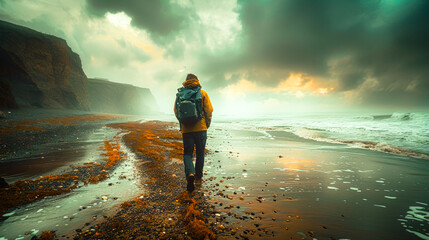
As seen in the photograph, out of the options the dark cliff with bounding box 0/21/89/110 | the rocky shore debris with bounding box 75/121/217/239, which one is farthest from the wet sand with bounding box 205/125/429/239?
the dark cliff with bounding box 0/21/89/110

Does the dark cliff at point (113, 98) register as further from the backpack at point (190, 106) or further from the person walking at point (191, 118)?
the backpack at point (190, 106)

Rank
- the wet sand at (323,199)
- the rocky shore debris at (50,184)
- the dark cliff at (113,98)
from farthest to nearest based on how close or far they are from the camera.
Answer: the dark cliff at (113,98)
the rocky shore debris at (50,184)
the wet sand at (323,199)

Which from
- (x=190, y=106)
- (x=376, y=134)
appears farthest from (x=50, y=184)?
(x=376, y=134)

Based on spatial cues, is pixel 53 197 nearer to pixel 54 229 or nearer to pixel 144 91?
pixel 54 229

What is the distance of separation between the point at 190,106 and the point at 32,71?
226 feet

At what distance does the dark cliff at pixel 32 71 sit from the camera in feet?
137

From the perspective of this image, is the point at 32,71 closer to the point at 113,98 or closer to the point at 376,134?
the point at 376,134

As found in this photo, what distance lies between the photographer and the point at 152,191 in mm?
4789

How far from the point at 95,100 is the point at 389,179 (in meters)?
135

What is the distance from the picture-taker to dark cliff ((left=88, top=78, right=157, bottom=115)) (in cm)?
11051

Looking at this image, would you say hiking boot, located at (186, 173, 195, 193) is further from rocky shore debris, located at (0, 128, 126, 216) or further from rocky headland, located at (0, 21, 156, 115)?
rocky headland, located at (0, 21, 156, 115)

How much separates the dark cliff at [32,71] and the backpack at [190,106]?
4729 cm

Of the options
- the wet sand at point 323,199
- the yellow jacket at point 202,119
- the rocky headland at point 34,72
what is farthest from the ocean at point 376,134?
the rocky headland at point 34,72

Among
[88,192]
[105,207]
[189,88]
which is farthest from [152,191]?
[189,88]
